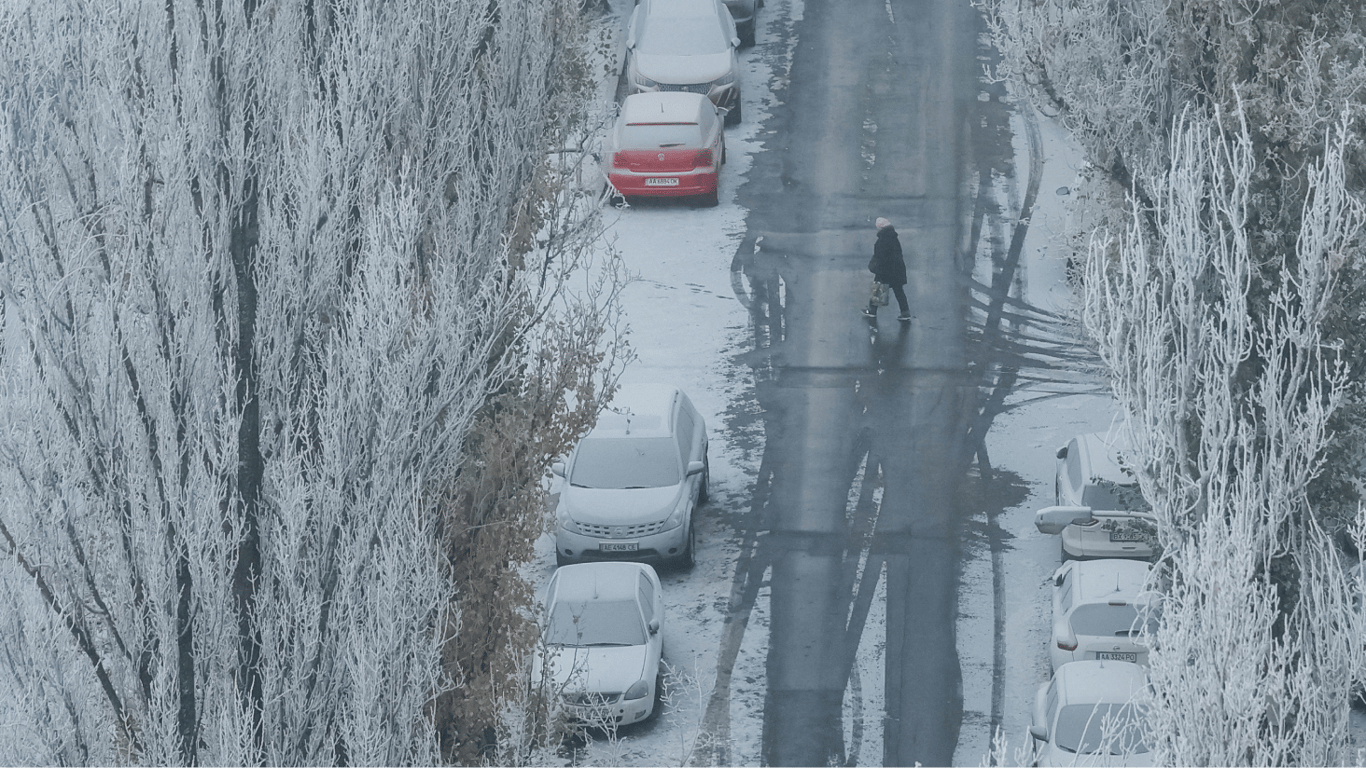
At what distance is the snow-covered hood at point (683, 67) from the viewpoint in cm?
3019

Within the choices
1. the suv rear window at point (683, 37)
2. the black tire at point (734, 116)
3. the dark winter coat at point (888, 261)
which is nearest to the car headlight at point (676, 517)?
the dark winter coat at point (888, 261)

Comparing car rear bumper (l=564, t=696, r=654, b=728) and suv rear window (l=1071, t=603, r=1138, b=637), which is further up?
suv rear window (l=1071, t=603, r=1138, b=637)

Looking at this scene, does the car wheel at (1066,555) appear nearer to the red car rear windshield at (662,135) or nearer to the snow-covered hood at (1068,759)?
the snow-covered hood at (1068,759)

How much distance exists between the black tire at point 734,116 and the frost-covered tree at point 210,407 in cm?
1712

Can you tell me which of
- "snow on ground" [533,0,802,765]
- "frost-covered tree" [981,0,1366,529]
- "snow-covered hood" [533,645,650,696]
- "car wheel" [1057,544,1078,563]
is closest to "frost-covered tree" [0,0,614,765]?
"snow-covered hood" [533,645,650,696]

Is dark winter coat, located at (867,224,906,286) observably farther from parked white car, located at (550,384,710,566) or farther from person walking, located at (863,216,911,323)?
parked white car, located at (550,384,710,566)

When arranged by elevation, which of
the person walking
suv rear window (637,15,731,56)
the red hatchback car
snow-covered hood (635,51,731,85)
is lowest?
the person walking

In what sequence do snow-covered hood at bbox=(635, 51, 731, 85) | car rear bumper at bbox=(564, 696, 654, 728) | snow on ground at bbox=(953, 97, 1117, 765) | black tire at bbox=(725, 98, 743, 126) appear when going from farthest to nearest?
black tire at bbox=(725, 98, 743, 126) → snow-covered hood at bbox=(635, 51, 731, 85) → snow on ground at bbox=(953, 97, 1117, 765) → car rear bumper at bbox=(564, 696, 654, 728)

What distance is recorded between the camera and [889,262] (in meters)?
24.6

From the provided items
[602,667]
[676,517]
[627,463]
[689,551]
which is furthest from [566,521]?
[602,667]

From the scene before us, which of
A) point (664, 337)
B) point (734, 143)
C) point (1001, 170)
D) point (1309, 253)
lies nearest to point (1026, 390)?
point (664, 337)

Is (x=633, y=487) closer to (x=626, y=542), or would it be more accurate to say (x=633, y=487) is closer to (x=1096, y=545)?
(x=626, y=542)

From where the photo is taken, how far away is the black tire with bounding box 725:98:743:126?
30953mm

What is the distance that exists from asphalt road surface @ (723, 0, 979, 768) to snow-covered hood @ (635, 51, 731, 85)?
1555mm
